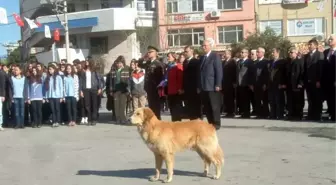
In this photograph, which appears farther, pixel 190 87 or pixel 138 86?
pixel 138 86

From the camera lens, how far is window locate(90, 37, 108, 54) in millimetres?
50406

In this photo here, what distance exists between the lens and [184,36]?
50.7 m

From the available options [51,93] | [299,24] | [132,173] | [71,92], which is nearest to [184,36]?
[299,24]

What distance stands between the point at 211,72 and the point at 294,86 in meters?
4.08

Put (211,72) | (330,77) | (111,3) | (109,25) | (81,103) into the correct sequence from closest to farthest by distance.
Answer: (211,72), (330,77), (81,103), (109,25), (111,3)

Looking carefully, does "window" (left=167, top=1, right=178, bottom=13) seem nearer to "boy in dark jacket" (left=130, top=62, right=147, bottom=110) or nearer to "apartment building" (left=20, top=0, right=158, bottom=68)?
"apartment building" (left=20, top=0, right=158, bottom=68)

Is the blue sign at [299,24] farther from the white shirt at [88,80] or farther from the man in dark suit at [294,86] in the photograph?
the white shirt at [88,80]

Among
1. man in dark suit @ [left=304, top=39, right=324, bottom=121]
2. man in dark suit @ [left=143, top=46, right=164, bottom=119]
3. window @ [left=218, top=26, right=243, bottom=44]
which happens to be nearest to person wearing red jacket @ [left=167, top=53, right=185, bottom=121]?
man in dark suit @ [left=143, top=46, right=164, bottom=119]

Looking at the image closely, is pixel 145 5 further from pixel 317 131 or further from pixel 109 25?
pixel 317 131

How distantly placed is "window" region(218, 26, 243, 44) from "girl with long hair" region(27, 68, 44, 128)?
35454 millimetres

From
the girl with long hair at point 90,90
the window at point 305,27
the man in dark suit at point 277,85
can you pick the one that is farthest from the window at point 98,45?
the man in dark suit at point 277,85

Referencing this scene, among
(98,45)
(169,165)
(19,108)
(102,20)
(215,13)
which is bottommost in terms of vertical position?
(169,165)

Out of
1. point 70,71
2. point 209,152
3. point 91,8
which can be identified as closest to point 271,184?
point 209,152

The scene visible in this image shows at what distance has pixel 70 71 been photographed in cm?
1571
